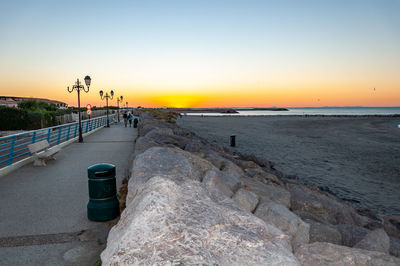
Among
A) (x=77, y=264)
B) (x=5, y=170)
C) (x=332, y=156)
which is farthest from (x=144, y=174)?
(x=332, y=156)

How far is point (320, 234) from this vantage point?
14.2 feet

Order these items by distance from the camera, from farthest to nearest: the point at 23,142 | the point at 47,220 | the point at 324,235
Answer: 1. the point at 23,142
2. the point at 47,220
3. the point at 324,235

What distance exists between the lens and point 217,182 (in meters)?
4.82

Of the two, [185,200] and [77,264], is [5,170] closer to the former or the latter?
[77,264]

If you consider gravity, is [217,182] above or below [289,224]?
above

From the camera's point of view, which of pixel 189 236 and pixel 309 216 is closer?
pixel 189 236

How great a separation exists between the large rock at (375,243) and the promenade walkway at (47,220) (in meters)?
3.84

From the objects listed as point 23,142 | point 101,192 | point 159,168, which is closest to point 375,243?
point 159,168

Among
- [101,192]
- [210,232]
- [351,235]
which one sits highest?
[210,232]

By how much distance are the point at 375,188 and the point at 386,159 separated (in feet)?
21.2

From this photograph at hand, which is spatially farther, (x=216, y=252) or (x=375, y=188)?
(x=375, y=188)

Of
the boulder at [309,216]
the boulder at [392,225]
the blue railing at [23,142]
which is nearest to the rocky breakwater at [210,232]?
the boulder at [309,216]

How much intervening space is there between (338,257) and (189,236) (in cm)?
180

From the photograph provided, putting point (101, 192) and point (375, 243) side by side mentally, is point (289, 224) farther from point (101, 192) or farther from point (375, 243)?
point (101, 192)
